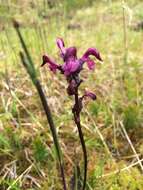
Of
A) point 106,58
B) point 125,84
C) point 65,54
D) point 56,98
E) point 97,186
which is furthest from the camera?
point 106,58

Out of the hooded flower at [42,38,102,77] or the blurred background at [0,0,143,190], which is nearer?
the hooded flower at [42,38,102,77]

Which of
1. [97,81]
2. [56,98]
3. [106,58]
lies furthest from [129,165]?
[106,58]

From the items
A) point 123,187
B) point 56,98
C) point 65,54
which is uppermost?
point 65,54

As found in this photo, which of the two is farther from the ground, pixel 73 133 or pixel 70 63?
pixel 70 63

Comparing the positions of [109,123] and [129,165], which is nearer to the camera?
[129,165]

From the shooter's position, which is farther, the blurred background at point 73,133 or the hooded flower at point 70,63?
the blurred background at point 73,133

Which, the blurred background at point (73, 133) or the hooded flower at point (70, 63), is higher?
the hooded flower at point (70, 63)

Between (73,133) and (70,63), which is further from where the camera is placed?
(73,133)

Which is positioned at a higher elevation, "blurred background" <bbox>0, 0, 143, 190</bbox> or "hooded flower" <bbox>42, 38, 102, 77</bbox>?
"hooded flower" <bbox>42, 38, 102, 77</bbox>

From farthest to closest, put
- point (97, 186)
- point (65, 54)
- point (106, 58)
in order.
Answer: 1. point (106, 58)
2. point (97, 186)
3. point (65, 54)

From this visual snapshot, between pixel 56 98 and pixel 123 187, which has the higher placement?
pixel 56 98

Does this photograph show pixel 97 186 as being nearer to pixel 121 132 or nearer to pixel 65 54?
pixel 121 132
